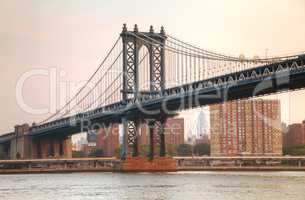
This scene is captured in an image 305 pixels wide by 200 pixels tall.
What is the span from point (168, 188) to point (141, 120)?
33493 millimetres

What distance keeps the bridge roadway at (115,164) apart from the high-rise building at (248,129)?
111 feet

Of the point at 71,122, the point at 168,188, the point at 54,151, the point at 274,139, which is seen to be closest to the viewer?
the point at 168,188

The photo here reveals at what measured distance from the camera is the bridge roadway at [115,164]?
107 meters

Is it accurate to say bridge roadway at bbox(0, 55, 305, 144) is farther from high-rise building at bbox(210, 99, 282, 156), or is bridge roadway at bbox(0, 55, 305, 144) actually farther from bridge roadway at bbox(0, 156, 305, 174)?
high-rise building at bbox(210, 99, 282, 156)

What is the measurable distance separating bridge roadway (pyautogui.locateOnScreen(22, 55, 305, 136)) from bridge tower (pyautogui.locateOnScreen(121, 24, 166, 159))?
2.73ft

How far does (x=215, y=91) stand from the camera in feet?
234

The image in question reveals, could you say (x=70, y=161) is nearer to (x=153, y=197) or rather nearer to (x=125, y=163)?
(x=125, y=163)

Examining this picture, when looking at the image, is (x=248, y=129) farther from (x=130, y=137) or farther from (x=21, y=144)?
(x=130, y=137)

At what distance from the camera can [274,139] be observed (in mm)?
171625

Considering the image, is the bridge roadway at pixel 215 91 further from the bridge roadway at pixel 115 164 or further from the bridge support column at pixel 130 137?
the bridge roadway at pixel 115 164

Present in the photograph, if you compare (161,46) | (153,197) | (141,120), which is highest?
(161,46)

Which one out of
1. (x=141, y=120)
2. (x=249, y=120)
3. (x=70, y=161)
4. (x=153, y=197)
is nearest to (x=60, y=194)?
(x=153, y=197)

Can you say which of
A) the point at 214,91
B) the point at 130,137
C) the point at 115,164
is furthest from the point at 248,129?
the point at 214,91

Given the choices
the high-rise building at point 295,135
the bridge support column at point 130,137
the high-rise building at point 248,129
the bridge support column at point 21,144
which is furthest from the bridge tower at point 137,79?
the high-rise building at point 295,135
